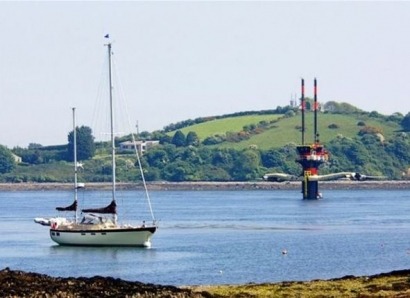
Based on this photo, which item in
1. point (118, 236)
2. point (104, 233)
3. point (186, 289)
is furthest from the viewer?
point (104, 233)

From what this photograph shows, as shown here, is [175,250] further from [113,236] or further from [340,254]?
[340,254]

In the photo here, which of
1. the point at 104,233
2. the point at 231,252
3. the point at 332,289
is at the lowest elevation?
the point at 231,252

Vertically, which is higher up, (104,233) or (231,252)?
(104,233)

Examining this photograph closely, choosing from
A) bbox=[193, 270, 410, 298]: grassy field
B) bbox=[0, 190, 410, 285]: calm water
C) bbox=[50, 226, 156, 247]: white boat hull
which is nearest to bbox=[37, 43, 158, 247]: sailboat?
bbox=[50, 226, 156, 247]: white boat hull

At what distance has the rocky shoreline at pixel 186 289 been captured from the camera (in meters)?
61.2

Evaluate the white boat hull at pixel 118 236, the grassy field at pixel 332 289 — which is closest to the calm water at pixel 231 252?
the white boat hull at pixel 118 236

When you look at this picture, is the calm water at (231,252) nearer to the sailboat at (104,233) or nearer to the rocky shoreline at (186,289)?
the sailboat at (104,233)

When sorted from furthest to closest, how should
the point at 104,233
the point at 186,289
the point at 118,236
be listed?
the point at 104,233, the point at 118,236, the point at 186,289

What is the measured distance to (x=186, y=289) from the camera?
66750 millimetres

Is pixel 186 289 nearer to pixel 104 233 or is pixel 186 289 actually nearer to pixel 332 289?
pixel 332 289

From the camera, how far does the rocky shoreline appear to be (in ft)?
201

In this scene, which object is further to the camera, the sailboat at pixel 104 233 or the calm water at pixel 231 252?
the sailboat at pixel 104 233

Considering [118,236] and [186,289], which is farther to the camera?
[118,236]

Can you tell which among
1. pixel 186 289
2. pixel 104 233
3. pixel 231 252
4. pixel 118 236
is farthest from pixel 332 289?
pixel 104 233
